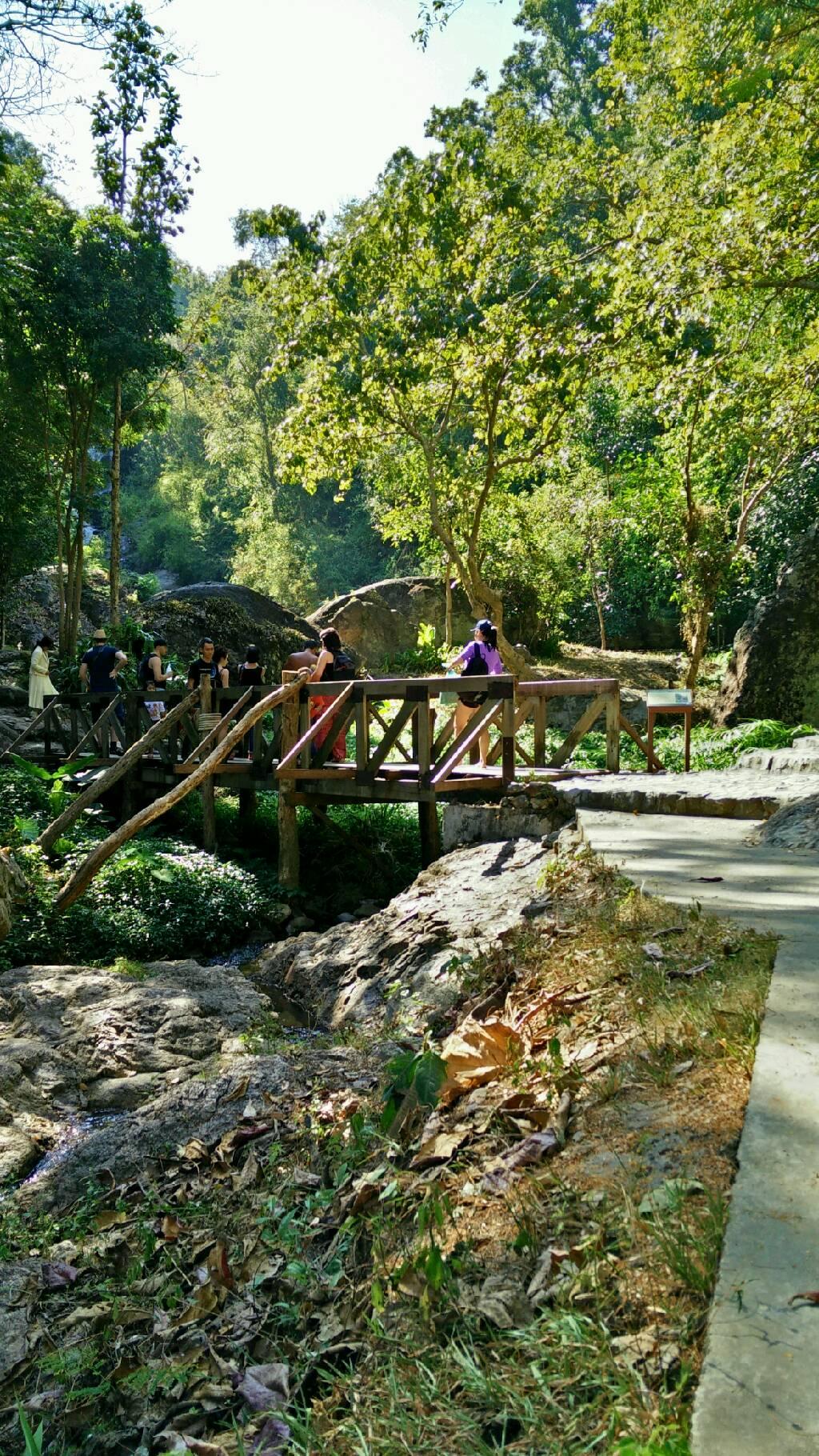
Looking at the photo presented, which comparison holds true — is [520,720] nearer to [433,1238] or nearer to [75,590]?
[433,1238]

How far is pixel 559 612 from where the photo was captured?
82.3 ft

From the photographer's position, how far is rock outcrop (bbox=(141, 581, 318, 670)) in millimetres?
22594

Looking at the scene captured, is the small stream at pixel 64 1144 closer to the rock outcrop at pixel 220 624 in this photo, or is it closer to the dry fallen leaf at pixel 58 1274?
the dry fallen leaf at pixel 58 1274

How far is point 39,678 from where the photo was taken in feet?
60.3

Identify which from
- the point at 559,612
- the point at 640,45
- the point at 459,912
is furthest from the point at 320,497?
the point at 459,912

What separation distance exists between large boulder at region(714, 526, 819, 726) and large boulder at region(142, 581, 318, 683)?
9935mm

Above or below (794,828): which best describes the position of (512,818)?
below

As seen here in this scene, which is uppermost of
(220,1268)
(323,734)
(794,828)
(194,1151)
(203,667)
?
(203,667)

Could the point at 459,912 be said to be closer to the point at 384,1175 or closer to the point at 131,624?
the point at 384,1175

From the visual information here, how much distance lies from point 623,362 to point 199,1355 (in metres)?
10.3

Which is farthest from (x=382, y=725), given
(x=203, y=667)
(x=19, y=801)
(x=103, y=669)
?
(x=103, y=669)

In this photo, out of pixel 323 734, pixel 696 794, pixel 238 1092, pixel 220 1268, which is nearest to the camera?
pixel 220 1268

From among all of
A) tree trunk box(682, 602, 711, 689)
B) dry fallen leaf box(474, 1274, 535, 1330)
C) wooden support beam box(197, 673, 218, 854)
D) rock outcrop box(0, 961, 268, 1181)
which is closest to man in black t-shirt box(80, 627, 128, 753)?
wooden support beam box(197, 673, 218, 854)

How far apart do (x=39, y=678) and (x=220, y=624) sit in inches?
215
